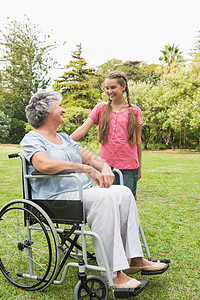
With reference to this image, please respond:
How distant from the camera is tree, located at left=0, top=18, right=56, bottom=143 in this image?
21797 mm

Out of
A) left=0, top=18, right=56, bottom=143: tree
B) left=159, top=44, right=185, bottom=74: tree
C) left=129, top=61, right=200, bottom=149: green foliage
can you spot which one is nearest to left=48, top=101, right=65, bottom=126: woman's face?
left=129, top=61, right=200, bottom=149: green foliage

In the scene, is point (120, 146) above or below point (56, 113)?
below

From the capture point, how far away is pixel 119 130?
247 cm

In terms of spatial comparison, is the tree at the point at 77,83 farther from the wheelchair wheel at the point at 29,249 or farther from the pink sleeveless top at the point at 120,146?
the wheelchair wheel at the point at 29,249

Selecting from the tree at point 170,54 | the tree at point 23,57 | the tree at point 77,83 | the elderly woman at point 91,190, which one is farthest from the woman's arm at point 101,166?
the tree at point 170,54

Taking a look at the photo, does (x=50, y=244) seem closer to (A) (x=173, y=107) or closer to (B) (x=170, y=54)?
(A) (x=173, y=107)

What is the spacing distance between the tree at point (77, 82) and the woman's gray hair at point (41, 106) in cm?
1437

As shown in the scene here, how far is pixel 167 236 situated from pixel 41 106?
6.22 ft

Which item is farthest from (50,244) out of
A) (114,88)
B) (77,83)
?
(77,83)

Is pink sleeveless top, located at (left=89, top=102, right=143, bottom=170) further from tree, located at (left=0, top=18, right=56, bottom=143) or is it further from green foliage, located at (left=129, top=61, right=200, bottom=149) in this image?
tree, located at (left=0, top=18, right=56, bottom=143)

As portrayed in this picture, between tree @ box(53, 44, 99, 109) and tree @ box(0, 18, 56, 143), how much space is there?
1699 millimetres

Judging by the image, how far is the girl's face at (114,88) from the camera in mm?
2414

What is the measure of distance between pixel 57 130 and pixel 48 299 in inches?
42.1

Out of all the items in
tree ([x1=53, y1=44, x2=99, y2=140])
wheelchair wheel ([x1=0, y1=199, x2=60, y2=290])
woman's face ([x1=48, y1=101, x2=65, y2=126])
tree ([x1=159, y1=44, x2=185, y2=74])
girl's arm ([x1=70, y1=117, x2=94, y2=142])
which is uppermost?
tree ([x1=159, y1=44, x2=185, y2=74])
